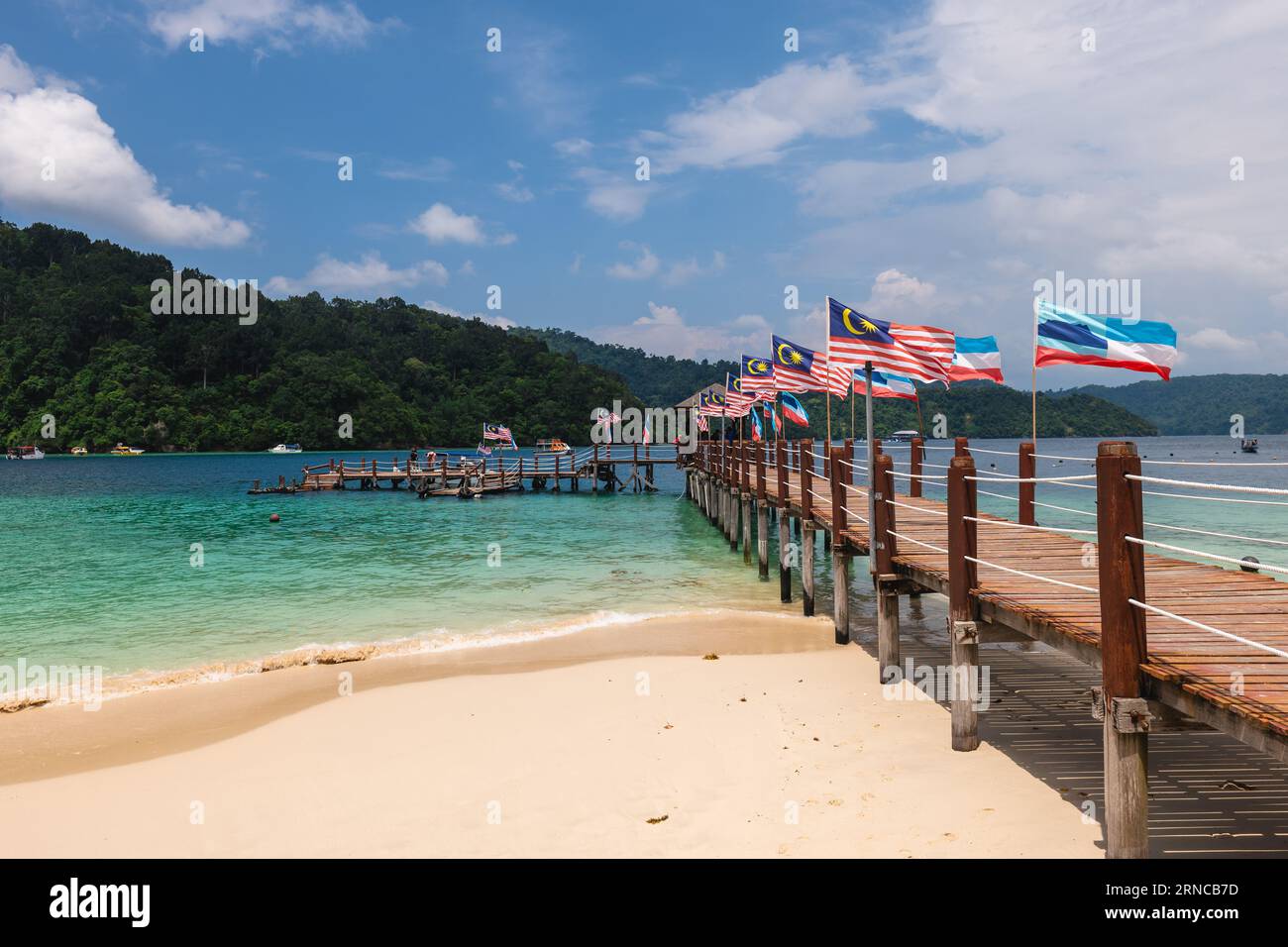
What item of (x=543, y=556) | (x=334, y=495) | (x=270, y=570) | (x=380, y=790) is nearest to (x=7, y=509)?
(x=334, y=495)

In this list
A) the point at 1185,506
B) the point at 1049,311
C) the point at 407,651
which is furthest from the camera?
the point at 1185,506

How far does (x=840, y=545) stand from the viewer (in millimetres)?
10820

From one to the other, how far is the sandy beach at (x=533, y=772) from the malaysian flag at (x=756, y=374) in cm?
1072

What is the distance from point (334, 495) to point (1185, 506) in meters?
50.5

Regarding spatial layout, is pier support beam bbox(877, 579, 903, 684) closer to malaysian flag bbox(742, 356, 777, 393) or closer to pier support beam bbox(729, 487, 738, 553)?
malaysian flag bbox(742, 356, 777, 393)

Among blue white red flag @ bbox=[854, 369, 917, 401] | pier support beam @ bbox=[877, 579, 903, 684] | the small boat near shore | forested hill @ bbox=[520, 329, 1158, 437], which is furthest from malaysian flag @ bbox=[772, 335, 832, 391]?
forested hill @ bbox=[520, 329, 1158, 437]

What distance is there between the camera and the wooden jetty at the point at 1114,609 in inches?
163

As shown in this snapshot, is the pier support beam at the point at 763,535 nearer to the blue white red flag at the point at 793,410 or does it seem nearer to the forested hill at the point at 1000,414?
the blue white red flag at the point at 793,410

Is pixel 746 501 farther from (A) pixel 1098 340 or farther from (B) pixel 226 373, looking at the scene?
(B) pixel 226 373

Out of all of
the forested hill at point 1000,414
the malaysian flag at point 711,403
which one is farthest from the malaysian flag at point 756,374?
the forested hill at point 1000,414

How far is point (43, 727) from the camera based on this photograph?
9.00 m

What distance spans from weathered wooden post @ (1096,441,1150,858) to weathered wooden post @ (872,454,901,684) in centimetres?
426
